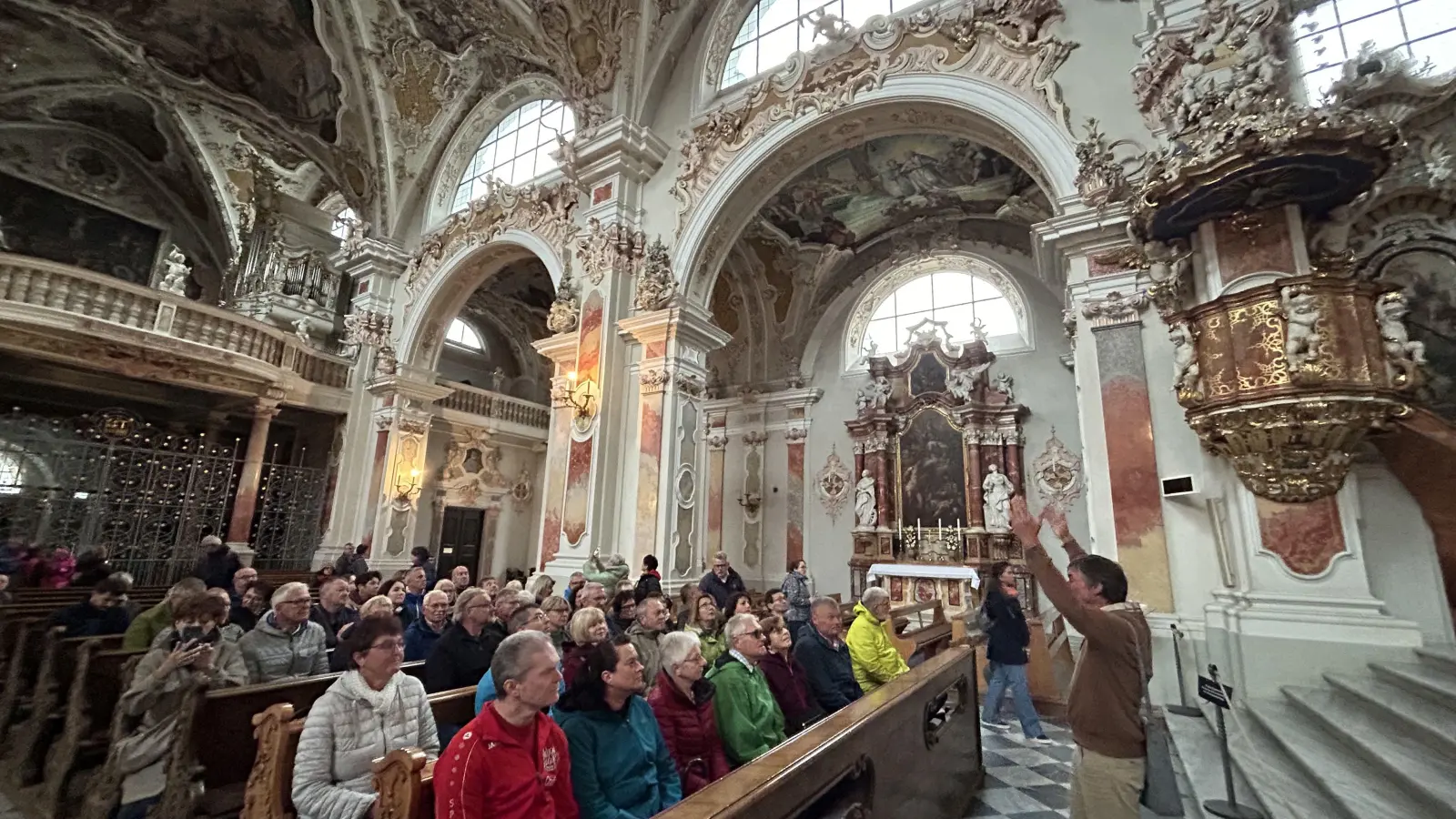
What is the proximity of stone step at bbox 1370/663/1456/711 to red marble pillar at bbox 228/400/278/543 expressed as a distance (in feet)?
40.4

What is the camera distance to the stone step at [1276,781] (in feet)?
8.04

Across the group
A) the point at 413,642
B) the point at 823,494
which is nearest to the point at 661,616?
the point at 413,642

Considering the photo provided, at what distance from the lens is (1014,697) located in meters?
4.70

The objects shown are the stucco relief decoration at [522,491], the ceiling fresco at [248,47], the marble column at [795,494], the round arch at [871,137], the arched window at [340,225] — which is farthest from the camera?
the arched window at [340,225]

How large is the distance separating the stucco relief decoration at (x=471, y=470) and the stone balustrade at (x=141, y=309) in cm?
274

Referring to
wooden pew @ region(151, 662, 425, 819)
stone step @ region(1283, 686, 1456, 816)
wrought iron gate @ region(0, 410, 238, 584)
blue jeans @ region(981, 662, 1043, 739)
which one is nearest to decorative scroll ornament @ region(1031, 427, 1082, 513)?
blue jeans @ region(981, 662, 1043, 739)

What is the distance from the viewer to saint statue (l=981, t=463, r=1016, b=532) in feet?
31.0

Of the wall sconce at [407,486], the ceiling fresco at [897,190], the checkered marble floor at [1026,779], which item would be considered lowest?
the checkered marble floor at [1026,779]

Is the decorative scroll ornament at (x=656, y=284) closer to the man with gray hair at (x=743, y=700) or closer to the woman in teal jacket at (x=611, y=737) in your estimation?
the man with gray hair at (x=743, y=700)

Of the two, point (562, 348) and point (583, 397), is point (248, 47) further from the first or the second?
point (583, 397)

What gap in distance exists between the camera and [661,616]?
3.24 metres

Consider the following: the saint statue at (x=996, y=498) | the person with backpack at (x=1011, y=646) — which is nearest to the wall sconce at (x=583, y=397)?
the person with backpack at (x=1011, y=646)

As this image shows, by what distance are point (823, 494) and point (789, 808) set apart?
383 inches

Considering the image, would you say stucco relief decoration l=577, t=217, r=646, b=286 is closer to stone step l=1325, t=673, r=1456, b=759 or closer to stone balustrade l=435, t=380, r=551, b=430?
stone balustrade l=435, t=380, r=551, b=430
